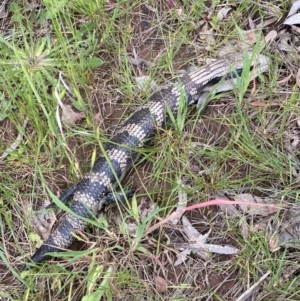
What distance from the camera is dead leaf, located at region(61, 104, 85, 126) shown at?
3829mm

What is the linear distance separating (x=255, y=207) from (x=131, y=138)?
964 millimetres

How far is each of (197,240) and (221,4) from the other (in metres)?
1.78

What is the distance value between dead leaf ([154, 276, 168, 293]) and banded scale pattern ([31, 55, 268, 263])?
0.60 metres

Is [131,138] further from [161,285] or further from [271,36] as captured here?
[271,36]

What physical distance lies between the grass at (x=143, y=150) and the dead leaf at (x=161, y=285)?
0.02 metres

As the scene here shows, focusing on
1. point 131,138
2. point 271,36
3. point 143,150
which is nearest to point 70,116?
point 131,138

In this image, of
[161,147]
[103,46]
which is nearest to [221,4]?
[103,46]

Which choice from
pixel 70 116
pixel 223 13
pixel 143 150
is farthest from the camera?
pixel 223 13

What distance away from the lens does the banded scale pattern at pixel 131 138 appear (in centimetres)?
354

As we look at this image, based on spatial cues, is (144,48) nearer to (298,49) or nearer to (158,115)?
(158,115)

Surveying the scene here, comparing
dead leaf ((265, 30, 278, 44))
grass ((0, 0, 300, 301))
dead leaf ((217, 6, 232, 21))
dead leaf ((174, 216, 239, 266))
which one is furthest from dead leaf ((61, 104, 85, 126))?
dead leaf ((265, 30, 278, 44))

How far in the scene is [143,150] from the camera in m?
3.66

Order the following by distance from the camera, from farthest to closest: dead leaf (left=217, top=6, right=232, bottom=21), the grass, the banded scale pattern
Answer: dead leaf (left=217, top=6, right=232, bottom=21), the banded scale pattern, the grass

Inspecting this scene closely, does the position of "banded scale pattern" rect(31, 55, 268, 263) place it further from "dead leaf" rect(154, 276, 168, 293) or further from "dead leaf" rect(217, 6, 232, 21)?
"dead leaf" rect(154, 276, 168, 293)
